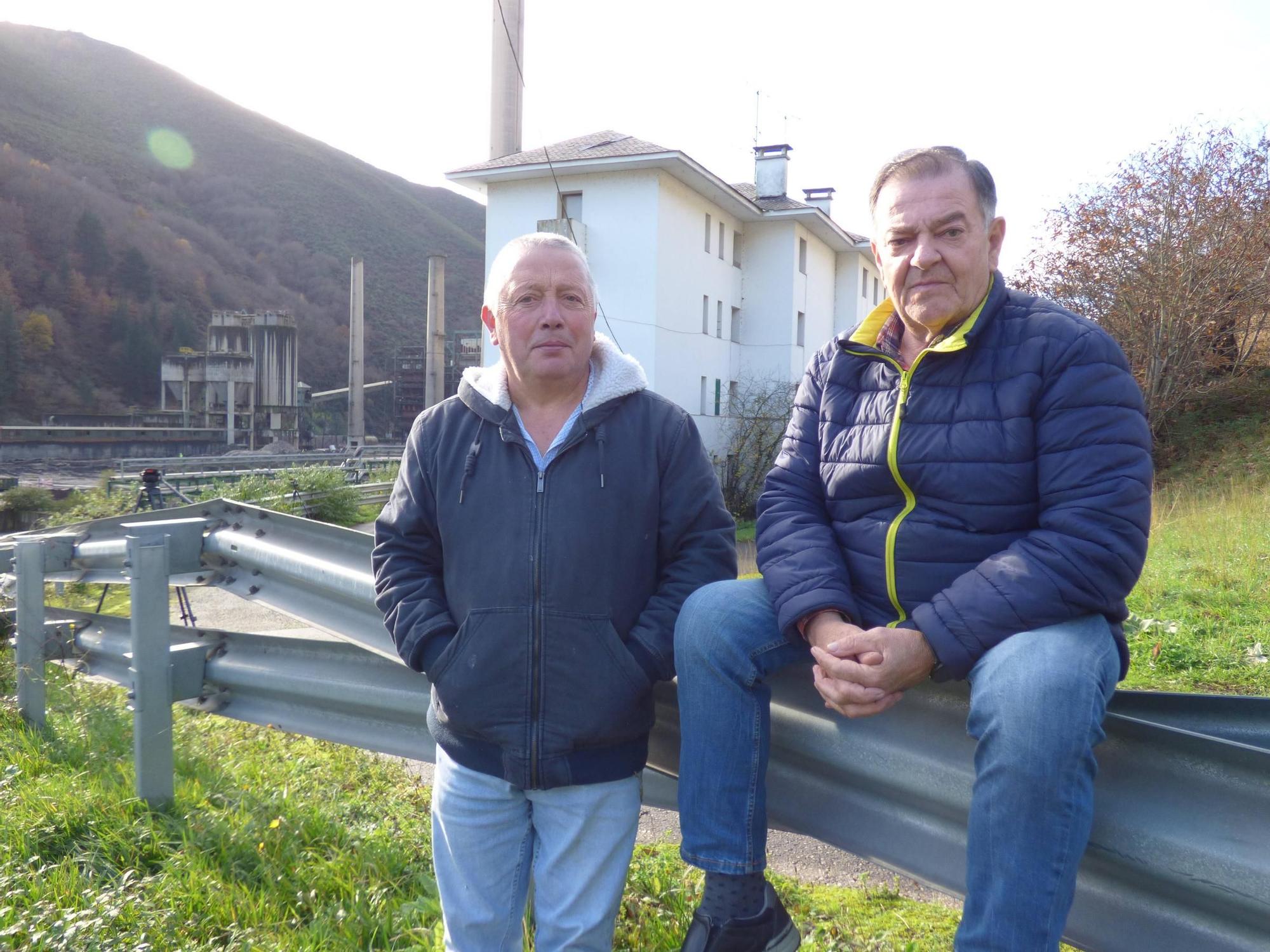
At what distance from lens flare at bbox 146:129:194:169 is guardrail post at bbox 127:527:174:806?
390 ft

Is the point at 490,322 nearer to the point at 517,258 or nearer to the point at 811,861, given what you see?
the point at 517,258

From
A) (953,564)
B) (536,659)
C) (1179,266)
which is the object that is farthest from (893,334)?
(1179,266)

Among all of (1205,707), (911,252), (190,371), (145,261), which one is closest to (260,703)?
(911,252)

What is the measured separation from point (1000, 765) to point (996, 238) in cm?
136

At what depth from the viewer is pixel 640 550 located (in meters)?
2.32

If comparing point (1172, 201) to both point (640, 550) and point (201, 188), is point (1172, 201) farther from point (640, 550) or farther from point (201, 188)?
point (201, 188)

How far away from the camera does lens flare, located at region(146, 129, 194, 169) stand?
107750 mm

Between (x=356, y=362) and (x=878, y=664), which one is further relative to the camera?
(x=356, y=362)

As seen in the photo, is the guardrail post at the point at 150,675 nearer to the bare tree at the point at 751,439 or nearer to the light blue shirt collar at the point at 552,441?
the light blue shirt collar at the point at 552,441

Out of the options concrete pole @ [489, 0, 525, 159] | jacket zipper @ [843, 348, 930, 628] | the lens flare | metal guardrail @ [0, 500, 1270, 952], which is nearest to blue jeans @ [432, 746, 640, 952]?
metal guardrail @ [0, 500, 1270, 952]

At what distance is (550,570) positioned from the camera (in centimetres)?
224

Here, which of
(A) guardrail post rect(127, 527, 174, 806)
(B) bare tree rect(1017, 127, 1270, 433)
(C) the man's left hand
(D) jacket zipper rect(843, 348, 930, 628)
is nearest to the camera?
(C) the man's left hand

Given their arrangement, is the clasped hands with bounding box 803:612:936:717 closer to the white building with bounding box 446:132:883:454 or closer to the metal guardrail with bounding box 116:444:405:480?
the white building with bounding box 446:132:883:454

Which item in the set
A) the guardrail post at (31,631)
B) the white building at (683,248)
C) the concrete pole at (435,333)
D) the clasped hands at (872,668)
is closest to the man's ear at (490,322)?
the clasped hands at (872,668)
